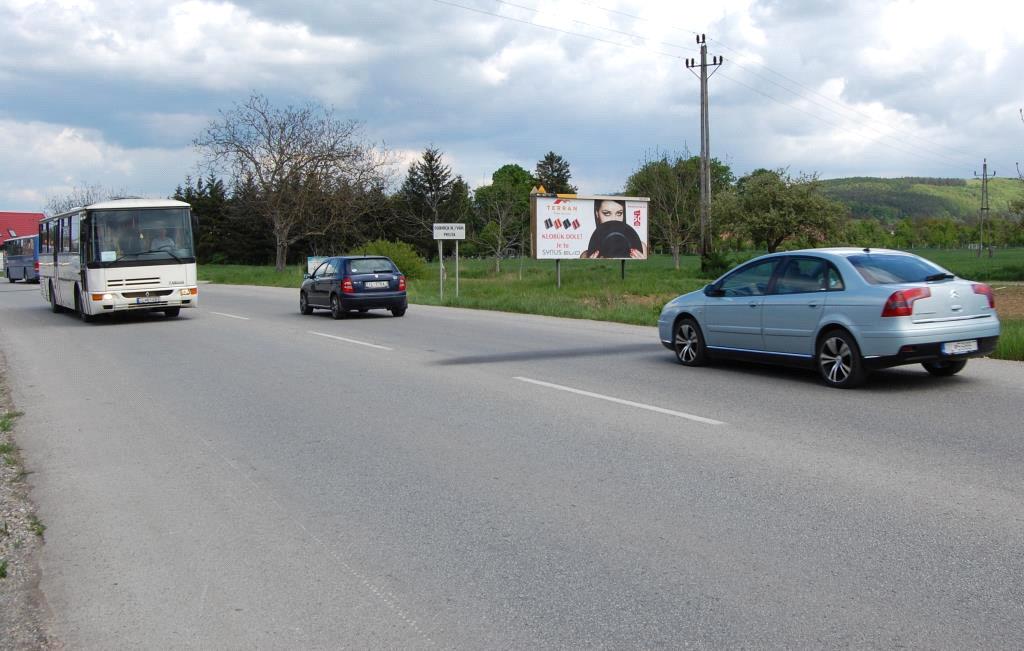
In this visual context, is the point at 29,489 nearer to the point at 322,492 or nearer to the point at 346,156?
the point at 322,492

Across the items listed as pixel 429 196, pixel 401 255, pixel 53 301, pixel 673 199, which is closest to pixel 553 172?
pixel 429 196

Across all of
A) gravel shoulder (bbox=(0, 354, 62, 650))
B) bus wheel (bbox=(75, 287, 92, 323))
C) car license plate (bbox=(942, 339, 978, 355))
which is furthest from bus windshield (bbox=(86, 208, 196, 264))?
car license plate (bbox=(942, 339, 978, 355))

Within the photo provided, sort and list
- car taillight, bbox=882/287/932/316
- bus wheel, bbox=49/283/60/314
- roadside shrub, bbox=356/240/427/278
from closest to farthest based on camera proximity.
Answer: car taillight, bbox=882/287/932/316 < bus wheel, bbox=49/283/60/314 < roadside shrub, bbox=356/240/427/278

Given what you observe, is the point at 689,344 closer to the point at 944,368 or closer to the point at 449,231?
the point at 944,368

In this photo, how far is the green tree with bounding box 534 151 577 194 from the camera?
379 ft

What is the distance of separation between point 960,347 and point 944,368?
1030mm

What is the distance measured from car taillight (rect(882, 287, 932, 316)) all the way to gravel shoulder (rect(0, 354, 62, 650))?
25.9ft

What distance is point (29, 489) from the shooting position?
642 centimetres

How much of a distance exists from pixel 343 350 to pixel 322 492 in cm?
871

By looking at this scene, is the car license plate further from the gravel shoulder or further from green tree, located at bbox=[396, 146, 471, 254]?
green tree, located at bbox=[396, 146, 471, 254]

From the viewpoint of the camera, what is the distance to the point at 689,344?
12125 mm

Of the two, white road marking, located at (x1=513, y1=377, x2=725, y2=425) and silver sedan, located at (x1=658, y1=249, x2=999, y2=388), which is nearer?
white road marking, located at (x1=513, y1=377, x2=725, y2=425)

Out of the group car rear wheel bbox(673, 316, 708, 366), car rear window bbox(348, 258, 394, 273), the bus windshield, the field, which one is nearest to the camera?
car rear wheel bbox(673, 316, 708, 366)

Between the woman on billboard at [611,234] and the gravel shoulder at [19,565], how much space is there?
30.0 metres
